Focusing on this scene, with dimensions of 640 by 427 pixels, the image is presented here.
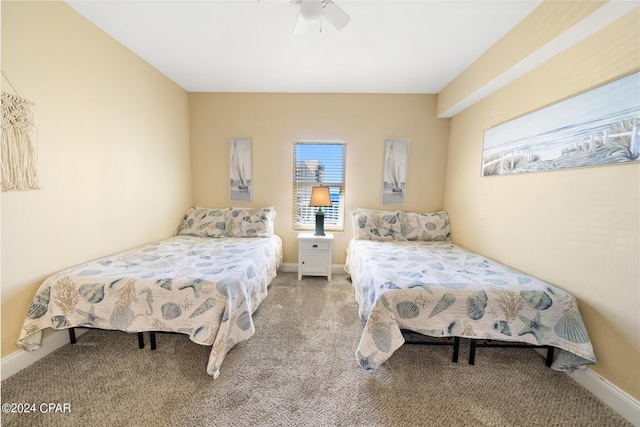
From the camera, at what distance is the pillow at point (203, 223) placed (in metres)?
2.96

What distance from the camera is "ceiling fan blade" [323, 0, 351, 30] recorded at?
4.81 feet

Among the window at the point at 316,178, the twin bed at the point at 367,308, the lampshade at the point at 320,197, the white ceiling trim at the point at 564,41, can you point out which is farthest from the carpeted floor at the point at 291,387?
the white ceiling trim at the point at 564,41

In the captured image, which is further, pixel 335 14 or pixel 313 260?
pixel 313 260

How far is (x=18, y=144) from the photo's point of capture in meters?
1.44

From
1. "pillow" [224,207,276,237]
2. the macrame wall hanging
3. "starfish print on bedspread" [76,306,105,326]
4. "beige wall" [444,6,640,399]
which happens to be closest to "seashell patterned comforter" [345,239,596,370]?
"beige wall" [444,6,640,399]

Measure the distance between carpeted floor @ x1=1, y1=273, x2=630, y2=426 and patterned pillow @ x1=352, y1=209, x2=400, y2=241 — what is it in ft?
4.43

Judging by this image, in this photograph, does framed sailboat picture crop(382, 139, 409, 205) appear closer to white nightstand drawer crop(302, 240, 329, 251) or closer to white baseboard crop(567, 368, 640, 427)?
white nightstand drawer crop(302, 240, 329, 251)

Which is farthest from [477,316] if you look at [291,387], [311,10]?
[311,10]

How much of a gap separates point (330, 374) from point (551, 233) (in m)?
1.85

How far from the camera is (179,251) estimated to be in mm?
2262

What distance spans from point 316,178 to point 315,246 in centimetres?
96

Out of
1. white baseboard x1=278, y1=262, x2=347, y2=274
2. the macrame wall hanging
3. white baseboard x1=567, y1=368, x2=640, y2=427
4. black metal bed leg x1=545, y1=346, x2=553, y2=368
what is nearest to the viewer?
white baseboard x1=567, y1=368, x2=640, y2=427

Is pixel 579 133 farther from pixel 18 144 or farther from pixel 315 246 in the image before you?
pixel 18 144

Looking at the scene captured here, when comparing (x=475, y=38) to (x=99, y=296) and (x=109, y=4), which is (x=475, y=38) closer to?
(x=109, y=4)
